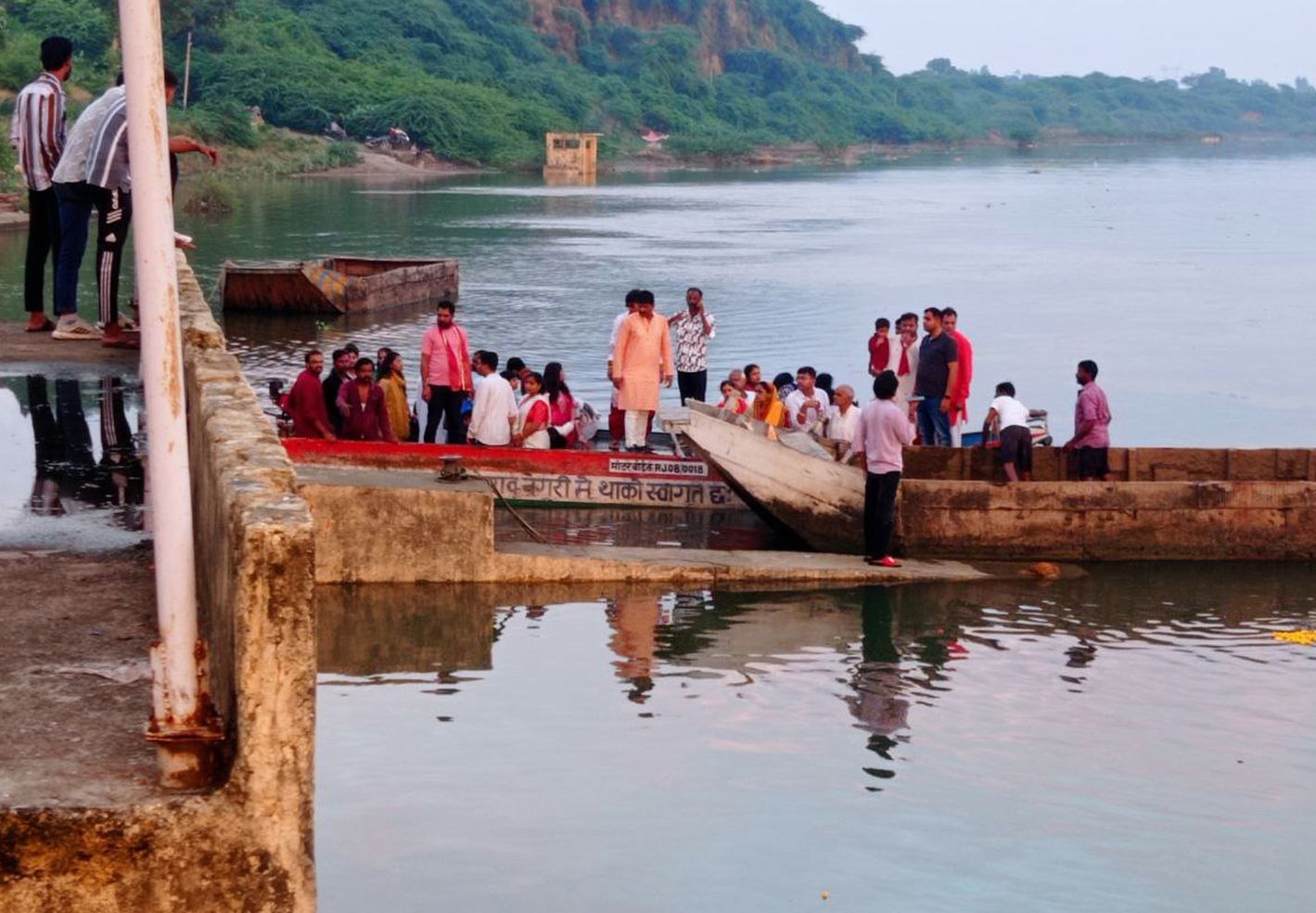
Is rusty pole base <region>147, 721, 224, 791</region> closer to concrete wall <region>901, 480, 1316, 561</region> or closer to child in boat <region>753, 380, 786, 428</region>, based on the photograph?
concrete wall <region>901, 480, 1316, 561</region>

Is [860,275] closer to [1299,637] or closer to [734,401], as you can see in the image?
[734,401]

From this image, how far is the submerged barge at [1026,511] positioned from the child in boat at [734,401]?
1.08 metres

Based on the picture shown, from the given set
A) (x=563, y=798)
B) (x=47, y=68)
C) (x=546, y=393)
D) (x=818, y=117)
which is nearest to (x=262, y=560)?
(x=563, y=798)

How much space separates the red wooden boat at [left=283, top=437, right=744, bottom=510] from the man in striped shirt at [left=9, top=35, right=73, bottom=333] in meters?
4.51

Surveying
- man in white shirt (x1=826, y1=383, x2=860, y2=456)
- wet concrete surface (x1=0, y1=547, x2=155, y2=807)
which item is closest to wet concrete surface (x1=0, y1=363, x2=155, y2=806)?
wet concrete surface (x1=0, y1=547, x2=155, y2=807)

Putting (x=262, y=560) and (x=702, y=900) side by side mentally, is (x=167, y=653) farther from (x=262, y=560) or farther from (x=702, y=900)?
(x=702, y=900)

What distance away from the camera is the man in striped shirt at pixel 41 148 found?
1042cm

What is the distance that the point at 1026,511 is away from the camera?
15.1 meters

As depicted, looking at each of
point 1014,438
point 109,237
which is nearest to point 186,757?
point 109,237

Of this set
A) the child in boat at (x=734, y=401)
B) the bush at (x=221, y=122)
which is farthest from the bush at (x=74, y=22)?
the child in boat at (x=734, y=401)

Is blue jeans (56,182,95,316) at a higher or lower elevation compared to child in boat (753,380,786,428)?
higher

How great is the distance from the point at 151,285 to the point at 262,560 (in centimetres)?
90

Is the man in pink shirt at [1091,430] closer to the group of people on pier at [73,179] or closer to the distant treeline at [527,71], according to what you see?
the group of people on pier at [73,179]

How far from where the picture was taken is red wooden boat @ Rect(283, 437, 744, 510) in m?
15.6
